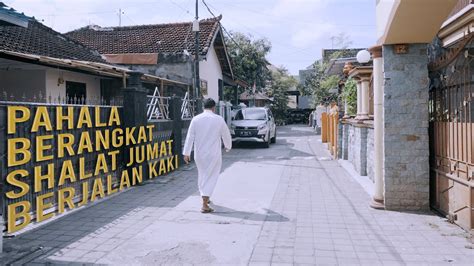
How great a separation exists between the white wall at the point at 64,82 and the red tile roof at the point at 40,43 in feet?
1.76

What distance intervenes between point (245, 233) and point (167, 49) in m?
14.0

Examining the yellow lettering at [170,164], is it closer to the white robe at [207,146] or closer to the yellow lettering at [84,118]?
the yellow lettering at [84,118]

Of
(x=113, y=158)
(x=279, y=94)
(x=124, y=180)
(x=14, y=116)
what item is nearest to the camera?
(x=14, y=116)

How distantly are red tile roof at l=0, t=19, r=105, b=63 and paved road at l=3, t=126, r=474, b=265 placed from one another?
19.2ft

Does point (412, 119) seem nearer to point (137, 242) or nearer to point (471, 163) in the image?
point (471, 163)

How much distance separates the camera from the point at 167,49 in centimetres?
1822

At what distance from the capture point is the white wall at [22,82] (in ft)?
38.5

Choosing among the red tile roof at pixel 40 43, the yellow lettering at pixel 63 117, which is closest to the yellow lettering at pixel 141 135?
the yellow lettering at pixel 63 117

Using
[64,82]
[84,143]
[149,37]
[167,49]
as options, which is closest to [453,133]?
[84,143]

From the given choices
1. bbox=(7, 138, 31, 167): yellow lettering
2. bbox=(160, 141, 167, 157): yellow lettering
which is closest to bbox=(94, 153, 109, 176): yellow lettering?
bbox=(7, 138, 31, 167): yellow lettering

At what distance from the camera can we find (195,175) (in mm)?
10414

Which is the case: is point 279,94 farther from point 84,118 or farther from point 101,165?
point 84,118

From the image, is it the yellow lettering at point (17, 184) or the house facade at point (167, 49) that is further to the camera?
the house facade at point (167, 49)

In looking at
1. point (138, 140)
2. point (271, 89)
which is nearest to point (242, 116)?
point (138, 140)
